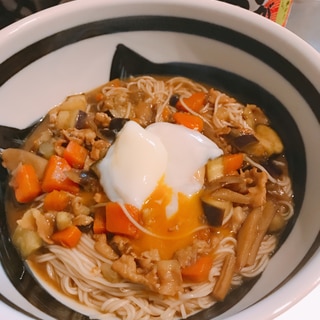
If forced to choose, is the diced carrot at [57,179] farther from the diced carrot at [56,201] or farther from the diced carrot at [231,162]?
the diced carrot at [231,162]

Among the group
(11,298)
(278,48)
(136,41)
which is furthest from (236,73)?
(11,298)

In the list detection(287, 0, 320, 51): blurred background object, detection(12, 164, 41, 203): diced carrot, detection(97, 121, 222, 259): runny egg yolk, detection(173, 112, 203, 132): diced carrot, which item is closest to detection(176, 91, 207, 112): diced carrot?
detection(173, 112, 203, 132): diced carrot

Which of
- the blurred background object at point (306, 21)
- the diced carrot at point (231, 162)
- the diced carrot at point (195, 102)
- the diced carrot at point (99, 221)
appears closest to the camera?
the diced carrot at point (99, 221)

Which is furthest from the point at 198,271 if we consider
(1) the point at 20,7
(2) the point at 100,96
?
(1) the point at 20,7

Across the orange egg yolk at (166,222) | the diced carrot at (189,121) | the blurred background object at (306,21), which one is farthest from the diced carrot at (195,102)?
the blurred background object at (306,21)

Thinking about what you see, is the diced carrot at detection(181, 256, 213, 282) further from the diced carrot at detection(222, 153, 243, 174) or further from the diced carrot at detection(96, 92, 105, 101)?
the diced carrot at detection(96, 92, 105, 101)

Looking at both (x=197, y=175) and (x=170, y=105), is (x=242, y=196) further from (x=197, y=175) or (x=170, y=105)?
(x=170, y=105)
